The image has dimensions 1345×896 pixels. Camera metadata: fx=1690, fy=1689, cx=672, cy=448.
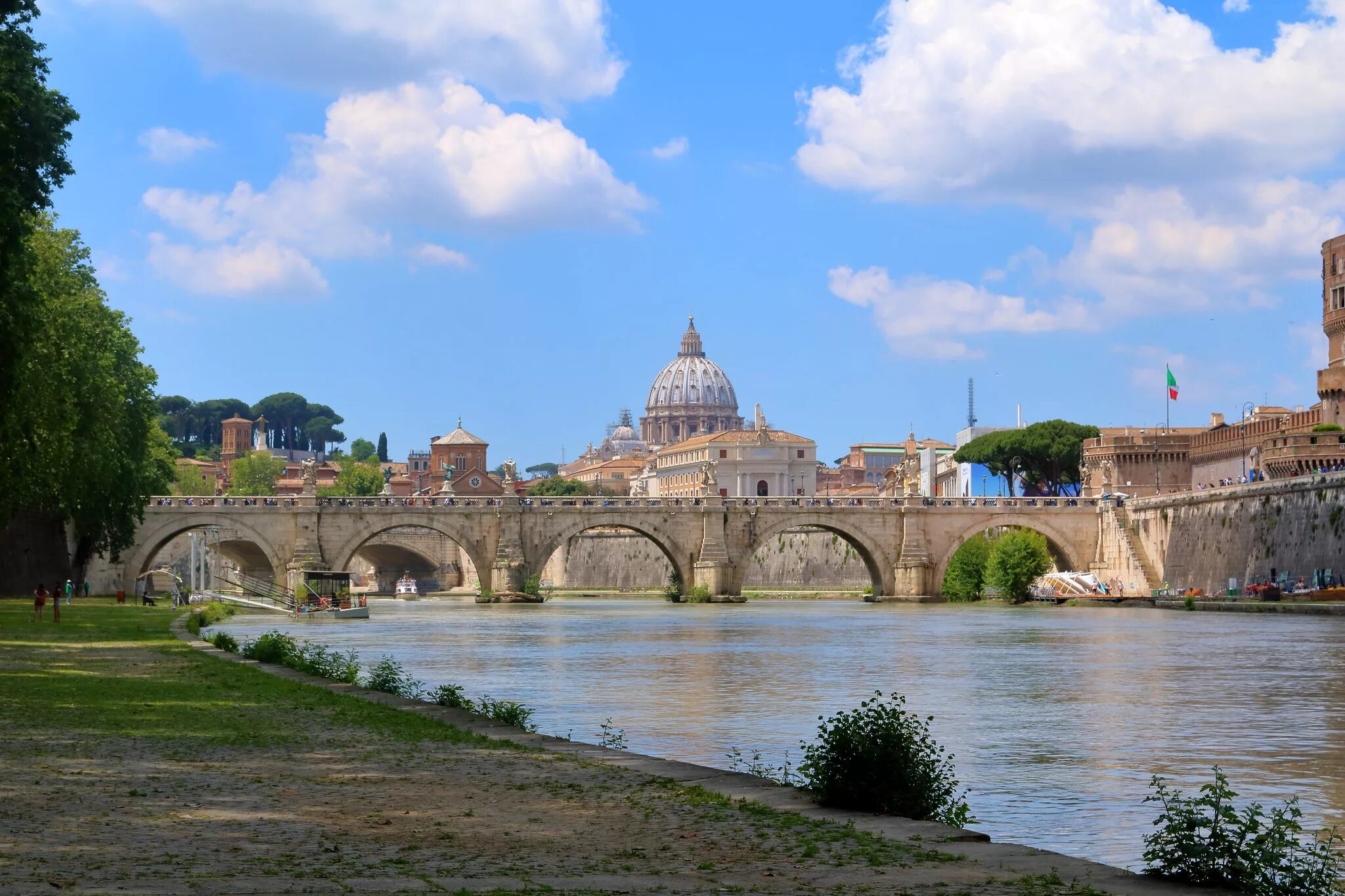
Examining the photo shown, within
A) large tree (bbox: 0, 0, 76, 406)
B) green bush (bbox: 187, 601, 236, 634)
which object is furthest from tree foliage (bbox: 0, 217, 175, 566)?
green bush (bbox: 187, 601, 236, 634)

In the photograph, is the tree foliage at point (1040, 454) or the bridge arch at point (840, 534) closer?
the bridge arch at point (840, 534)

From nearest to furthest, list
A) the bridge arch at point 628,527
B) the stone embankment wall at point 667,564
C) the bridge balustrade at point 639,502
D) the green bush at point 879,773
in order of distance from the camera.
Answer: the green bush at point 879,773
the bridge balustrade at point 639,502
the bridge arch at point 628,527
the stone embankment wall at point 667,564

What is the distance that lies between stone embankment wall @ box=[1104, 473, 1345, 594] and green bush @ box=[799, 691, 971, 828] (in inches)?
1961

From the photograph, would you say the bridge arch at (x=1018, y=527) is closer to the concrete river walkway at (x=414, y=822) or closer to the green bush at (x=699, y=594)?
the green bush at (x=699, y=594)

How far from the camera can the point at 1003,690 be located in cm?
2814

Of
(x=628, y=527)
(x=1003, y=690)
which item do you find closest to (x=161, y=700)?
(x=1003, y=690)

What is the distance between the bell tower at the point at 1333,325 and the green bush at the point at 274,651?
68061mm

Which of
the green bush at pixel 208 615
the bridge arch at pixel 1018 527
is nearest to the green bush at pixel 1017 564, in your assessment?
the bridge arch at pixel 1018 527

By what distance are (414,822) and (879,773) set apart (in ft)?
10.6

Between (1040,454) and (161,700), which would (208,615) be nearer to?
(161,700)

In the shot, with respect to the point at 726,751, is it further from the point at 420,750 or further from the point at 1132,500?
the point at 1132,500

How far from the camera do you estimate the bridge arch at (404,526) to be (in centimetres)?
8156

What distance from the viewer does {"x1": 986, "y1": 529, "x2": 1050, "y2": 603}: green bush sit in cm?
7469

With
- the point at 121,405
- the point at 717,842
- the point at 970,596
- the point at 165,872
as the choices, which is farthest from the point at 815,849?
the point at 970,596
